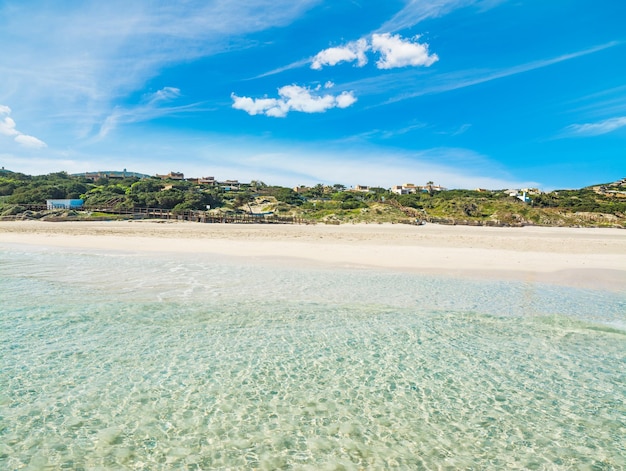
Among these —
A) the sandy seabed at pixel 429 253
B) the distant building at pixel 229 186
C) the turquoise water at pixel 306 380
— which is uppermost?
the distant building at pixel 229 186

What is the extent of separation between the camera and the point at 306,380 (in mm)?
5254

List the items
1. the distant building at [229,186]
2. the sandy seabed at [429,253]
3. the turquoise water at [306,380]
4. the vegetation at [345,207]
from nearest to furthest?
the turquoise water at [306,380], the sandy seabed at [429,253], the vegetation at [345,207], the distant building at [229,186]

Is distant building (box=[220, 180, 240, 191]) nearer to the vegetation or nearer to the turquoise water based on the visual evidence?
the vegetation

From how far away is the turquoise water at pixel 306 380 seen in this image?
3699 millimetres

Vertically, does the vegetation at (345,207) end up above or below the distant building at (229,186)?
below

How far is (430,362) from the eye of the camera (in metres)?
5.96

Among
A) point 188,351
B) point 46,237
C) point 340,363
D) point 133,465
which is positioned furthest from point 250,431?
point 46,237

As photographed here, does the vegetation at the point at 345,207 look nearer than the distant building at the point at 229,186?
Yes

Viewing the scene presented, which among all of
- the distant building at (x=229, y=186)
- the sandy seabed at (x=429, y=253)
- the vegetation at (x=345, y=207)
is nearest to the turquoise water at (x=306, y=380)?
the sandy seabed at (x=429, y=253)

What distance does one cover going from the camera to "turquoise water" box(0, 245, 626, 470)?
12.1ft

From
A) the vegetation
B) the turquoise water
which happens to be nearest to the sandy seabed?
the turquoise water

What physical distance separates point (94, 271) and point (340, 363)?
35.0 feet

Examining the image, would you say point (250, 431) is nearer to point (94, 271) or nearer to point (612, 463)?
point (612, 463)

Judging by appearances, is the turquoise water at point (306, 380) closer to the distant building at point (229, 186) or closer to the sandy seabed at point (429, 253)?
the sandy seabed at point (429, 253)
